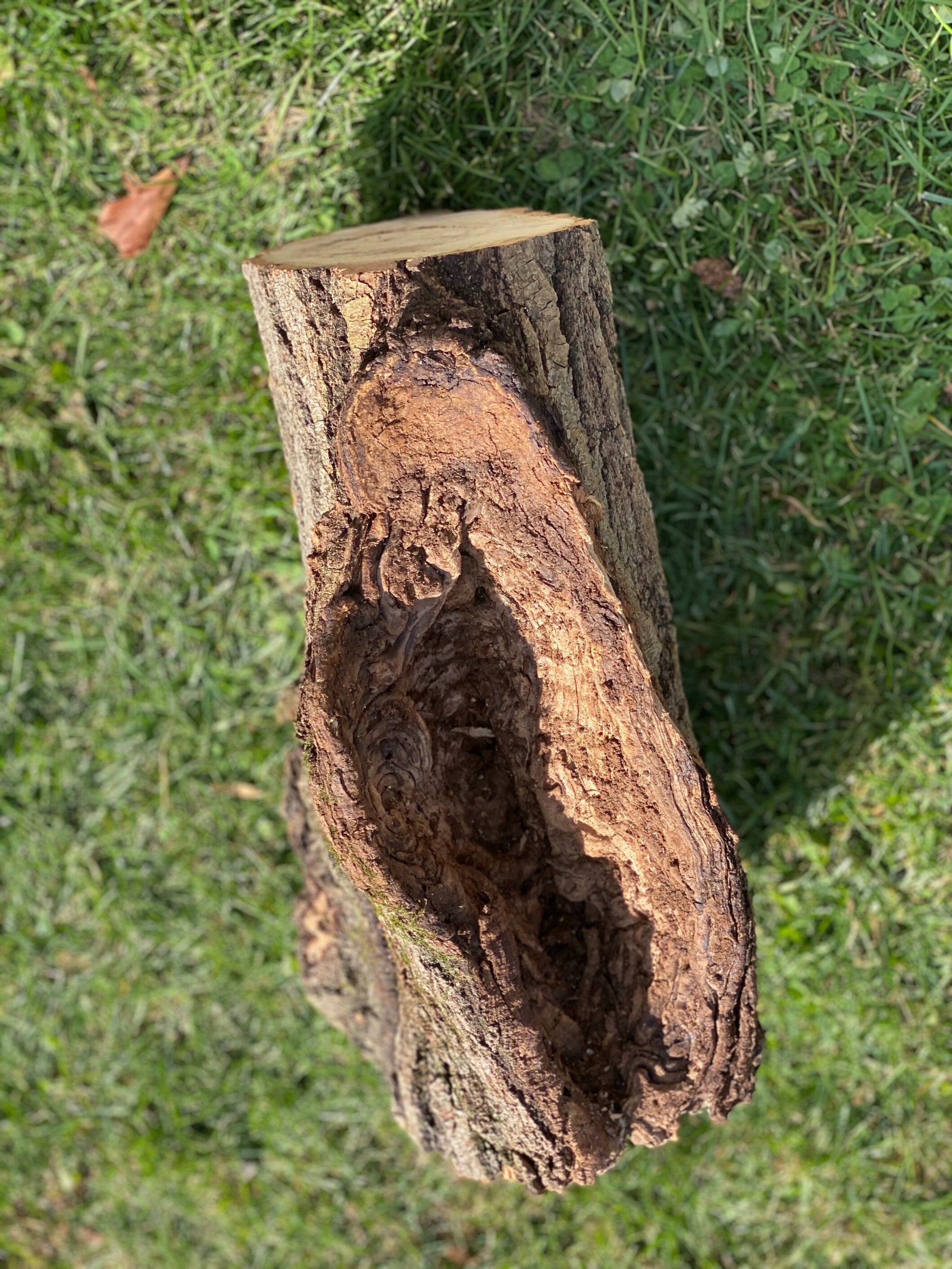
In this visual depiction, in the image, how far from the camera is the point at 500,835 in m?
2.07

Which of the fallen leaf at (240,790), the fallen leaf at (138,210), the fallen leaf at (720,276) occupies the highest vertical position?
the fallen leaf at (138,210)

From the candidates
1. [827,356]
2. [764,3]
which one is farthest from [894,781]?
[764,3]

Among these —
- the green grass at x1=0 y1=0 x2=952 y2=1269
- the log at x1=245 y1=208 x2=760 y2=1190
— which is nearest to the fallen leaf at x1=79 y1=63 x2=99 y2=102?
the green grass at x1=0 y1=0 x2=952 y2=1269


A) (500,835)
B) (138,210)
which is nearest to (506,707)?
(500,835)

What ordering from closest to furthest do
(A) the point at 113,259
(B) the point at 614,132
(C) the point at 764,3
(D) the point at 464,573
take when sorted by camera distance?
(D) the point at 464,573 → (C) the point at 764,3 → (B) the point at 614,132 → (A) the point at 113,259

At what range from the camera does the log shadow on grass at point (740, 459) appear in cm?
258

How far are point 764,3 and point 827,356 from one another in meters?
0.94

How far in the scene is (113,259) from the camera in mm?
2951

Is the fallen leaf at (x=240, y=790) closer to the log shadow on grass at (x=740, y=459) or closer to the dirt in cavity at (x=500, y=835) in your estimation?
the dirt in cavity at (x=500, y=835)

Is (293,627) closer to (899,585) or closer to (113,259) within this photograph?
(113,259)

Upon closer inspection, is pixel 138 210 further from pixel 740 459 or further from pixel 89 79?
pixel 740 459

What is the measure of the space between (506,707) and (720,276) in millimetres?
1492

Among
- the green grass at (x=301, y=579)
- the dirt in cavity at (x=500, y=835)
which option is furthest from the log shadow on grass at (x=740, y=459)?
the dirt in cavity at (x=500, y=835)

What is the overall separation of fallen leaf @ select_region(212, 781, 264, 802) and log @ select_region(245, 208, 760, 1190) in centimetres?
127
